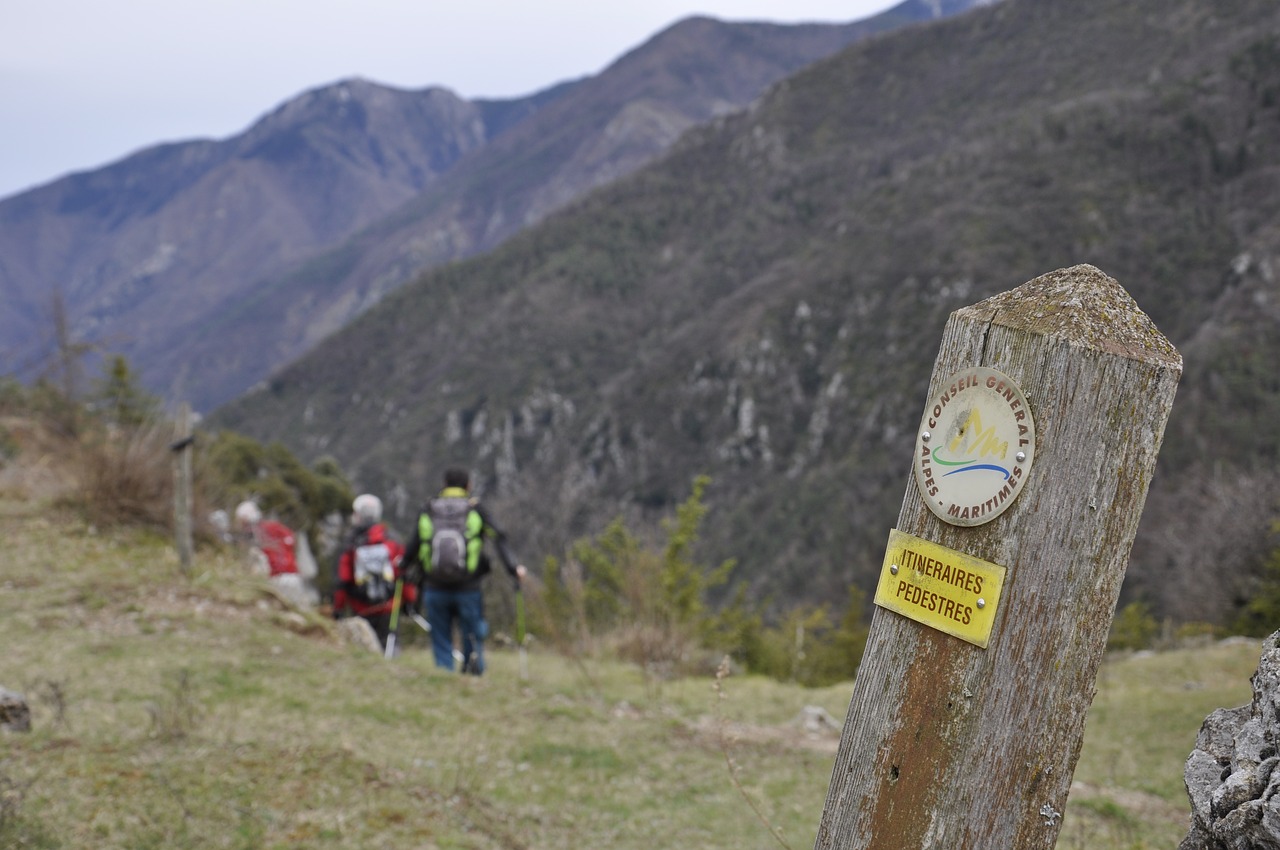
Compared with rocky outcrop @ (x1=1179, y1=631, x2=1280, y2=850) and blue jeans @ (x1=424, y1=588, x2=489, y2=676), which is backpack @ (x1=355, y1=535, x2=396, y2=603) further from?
rocky outcrop @ (x1=1179, y1=631, x2=1280, y2=850)

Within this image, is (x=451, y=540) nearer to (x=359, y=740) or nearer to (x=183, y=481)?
(x=359, y=740)

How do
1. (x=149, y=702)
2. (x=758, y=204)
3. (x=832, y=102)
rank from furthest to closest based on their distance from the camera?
1. (x=832, y=102)
2. (x=758, y=204)
3. (x=149, y=702)

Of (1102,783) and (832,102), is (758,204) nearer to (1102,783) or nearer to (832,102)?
(832,102)

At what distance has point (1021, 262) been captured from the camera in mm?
68438

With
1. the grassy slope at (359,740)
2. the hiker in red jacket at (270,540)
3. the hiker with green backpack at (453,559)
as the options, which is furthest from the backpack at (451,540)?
the hiker in red jacket at (270,540)

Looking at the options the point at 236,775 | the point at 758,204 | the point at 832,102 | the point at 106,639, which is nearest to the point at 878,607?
the point at 236,775

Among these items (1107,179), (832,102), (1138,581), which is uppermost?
(832,102)

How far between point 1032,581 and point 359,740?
424 cm

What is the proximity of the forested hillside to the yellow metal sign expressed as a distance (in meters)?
14.6

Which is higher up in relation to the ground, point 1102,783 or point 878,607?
point 878,607

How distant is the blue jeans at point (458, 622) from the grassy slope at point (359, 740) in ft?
1.08

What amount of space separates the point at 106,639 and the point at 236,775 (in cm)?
336

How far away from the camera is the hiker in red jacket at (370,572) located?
7.30 meters

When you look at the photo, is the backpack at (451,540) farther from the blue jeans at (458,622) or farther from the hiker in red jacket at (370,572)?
the hiker in red jacket at (370,572)
